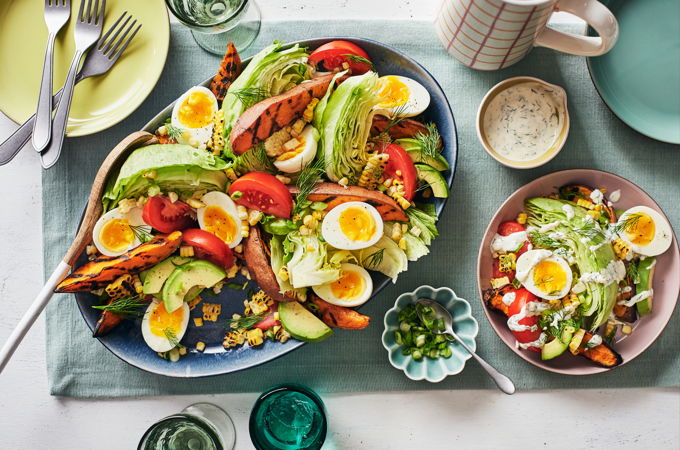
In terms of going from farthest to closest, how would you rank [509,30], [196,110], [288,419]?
[288,419]
[196,110]
[509,30]

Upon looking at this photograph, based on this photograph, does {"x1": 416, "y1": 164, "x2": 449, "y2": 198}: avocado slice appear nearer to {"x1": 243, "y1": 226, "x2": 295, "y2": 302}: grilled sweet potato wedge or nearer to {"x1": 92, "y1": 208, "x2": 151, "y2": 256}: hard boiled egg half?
{"x1": 243, "y1": 226, "x2": 295, "y2": 302}: grilled sweet potato wedge

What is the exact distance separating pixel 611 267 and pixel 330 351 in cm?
95

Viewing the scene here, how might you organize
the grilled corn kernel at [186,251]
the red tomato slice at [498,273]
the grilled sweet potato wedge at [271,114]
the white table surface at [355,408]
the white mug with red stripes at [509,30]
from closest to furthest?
the white mug with red stripes at [509,30]
the grilled sweet potato wedge at [271,114]
the grilled corn kernel at [186,251]
the red tomato slice at [498,273]
the white table surface at [355,408]

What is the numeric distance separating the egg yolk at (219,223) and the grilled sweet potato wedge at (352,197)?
0.22 m

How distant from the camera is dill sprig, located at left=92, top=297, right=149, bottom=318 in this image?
1.69 m

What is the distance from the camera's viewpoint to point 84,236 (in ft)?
5.49

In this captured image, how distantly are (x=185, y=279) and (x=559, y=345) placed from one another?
1181 mm

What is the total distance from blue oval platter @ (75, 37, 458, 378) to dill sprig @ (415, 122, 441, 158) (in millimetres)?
34

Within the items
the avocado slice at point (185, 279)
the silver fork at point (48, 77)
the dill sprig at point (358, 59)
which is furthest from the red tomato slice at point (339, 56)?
the silver fork at point (48, 77)

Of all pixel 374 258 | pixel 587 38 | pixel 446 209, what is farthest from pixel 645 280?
pixel 374 258

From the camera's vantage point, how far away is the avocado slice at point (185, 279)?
1.67 meters

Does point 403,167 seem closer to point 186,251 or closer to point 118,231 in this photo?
point 186,251

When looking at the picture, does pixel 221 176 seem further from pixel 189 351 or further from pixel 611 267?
pixel 611 267

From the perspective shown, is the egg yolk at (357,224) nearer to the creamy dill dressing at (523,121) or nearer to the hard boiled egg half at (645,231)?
the creamy dill dressing at (523,121)
